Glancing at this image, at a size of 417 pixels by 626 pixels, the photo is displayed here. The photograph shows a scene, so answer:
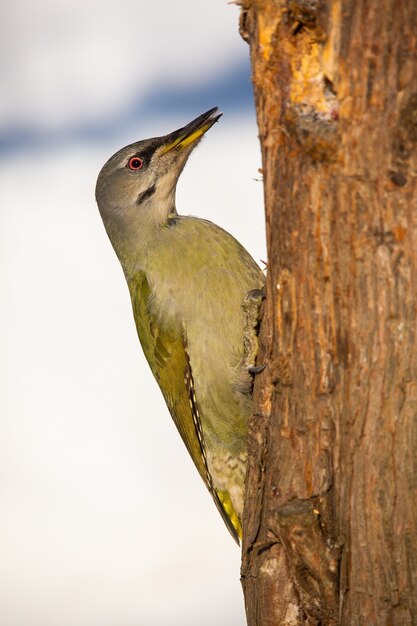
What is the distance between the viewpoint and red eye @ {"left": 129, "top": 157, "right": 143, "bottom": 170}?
4730mm

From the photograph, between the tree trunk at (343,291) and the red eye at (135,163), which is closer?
the tree trunk at (343,291)

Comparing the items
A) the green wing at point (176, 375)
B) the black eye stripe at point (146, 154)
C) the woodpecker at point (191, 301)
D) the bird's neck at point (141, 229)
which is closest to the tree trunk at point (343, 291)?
the woodpecker at point (191, 301)

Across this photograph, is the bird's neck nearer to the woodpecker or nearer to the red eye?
the woodpecker

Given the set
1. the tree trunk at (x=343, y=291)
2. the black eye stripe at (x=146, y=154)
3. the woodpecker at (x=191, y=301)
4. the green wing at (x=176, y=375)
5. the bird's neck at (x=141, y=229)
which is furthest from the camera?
the black eye stripe at (x=146, y=154)

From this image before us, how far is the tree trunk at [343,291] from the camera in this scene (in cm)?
223

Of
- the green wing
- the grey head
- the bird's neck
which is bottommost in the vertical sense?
the green wing

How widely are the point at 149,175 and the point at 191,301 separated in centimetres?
101

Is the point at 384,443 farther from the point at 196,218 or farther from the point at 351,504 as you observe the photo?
the point at 196,218

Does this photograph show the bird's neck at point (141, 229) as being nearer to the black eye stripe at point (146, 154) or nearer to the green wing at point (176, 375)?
the green wing at point (176, 375)

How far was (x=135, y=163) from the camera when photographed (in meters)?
4.73

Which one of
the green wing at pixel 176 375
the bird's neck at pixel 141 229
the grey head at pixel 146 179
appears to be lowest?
the green wing at pixel 176 375


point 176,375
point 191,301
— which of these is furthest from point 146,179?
point 176,375

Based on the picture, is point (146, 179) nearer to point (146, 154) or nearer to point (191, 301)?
point (146, 154)

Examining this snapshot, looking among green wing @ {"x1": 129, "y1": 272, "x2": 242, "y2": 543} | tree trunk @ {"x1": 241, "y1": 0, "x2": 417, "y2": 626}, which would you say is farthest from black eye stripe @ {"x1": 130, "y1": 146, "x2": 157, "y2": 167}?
tree trunk @ {"x1": 241, "y1": 0, "x2": 417, "y2": 626}
